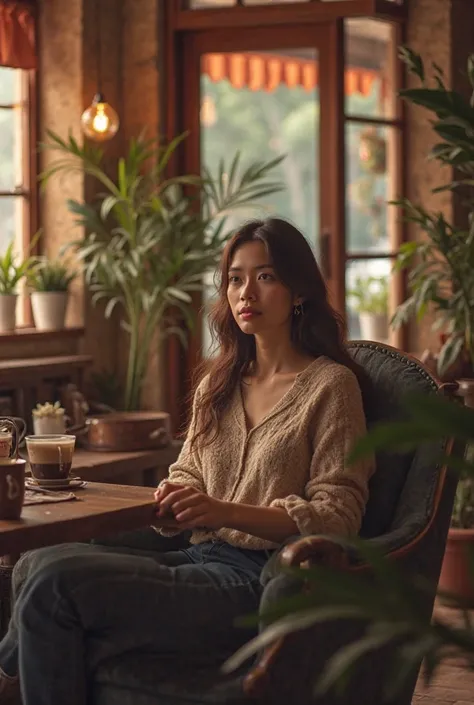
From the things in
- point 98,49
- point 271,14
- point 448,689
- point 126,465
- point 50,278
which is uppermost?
point 271,14

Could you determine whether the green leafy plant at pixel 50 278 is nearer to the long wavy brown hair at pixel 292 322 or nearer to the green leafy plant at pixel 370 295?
the green leafy plant at pixel 370 295

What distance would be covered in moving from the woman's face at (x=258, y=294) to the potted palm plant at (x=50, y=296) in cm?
259

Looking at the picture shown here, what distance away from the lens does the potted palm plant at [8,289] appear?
17.3 ft

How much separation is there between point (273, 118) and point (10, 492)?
4.58m

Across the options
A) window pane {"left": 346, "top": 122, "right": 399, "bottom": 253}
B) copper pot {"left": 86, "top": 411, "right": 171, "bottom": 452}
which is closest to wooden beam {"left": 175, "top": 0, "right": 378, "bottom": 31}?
window pane {"left": 346, "top": 122, "right": 399, "bottom": 253}

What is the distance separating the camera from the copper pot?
5113 mm

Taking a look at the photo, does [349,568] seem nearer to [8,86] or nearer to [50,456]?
[50,456]

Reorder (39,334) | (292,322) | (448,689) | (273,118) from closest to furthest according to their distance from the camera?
1. (292,322)
2. (448,689)
3. (39,334)
4. (273,118)

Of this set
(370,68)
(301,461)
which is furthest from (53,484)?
(370,68)

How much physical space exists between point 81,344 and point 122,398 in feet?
0.98

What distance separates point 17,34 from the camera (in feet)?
17.9

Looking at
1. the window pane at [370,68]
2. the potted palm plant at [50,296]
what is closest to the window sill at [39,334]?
the potted palm plant at [50,296]

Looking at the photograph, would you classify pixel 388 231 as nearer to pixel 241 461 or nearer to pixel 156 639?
pixel 241 461

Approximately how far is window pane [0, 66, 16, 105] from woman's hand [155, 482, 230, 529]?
3284mm
